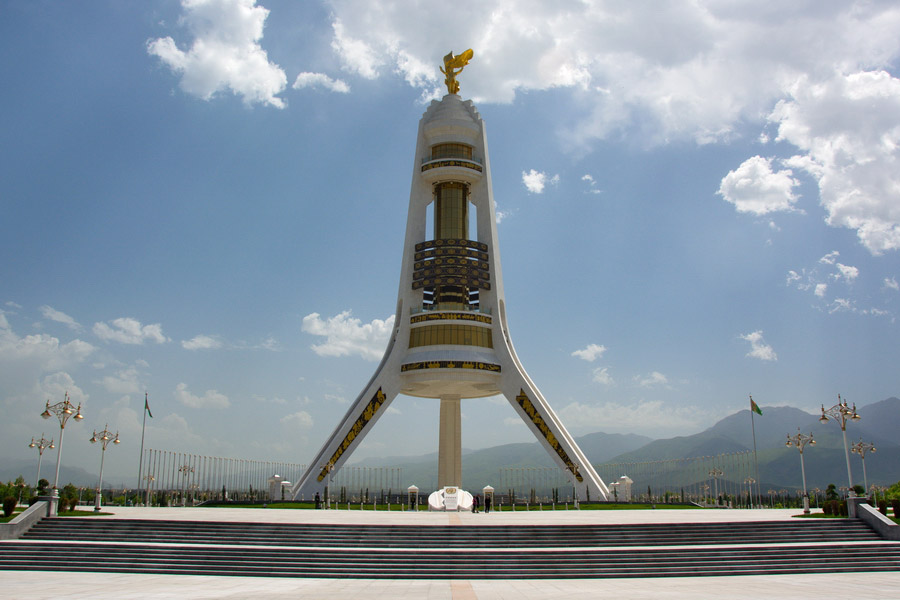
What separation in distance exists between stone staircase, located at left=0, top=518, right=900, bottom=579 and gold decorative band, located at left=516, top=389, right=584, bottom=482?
2282 cm

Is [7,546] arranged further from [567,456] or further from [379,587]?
[567,456]

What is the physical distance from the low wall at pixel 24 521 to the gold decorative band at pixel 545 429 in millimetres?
29764

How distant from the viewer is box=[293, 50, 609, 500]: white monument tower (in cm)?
4644

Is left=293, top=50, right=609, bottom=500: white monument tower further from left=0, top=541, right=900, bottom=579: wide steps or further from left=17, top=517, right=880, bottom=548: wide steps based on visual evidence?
left=0, top=541, right=900, bottom=579: wide steps

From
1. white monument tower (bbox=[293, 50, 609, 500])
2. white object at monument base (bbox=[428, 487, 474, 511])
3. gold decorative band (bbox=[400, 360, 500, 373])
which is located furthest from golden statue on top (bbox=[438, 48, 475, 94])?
white object at monument base (bbox=[428, 487, 474, 511])

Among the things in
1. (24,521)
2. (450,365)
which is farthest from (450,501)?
(24,521)

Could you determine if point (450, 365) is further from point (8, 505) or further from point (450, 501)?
point (8, 505)

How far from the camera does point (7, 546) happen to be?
1980 centimetres

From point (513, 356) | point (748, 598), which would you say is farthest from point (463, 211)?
point (748, 598)

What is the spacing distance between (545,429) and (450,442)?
33.3ft

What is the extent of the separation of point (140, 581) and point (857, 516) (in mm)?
21906

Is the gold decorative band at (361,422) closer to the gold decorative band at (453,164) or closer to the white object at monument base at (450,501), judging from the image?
the white object at monument base at (450,501)

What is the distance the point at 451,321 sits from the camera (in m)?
48.1

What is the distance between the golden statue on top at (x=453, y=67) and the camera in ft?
186
